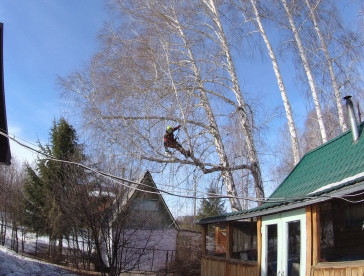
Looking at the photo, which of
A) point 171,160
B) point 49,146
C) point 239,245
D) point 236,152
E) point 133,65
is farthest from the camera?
point 49,146

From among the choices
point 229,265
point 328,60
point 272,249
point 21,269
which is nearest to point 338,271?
point 272,249

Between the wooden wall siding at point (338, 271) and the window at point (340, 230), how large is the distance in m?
1.55

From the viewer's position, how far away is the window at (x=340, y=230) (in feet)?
25.6

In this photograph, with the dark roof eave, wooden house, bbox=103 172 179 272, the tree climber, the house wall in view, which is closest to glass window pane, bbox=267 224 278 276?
the house wall

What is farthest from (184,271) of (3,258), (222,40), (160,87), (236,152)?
(222,40)

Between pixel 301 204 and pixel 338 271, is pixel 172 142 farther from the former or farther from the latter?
pixel 338 271

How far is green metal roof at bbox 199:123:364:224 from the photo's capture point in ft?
21.8

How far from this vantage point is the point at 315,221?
21.4 feet

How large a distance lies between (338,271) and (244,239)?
522 centimetres

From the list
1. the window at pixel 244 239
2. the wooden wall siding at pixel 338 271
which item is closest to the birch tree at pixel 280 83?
the window at pixel 244 239

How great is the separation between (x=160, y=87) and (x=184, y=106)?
3.54 ft

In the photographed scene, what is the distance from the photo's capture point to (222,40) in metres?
14.4

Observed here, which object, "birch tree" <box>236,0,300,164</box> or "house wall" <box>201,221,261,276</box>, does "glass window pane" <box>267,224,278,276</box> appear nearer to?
"house wall" <box>201,221,261,276</box>

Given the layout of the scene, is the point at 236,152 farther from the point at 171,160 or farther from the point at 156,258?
the point at 156,258
